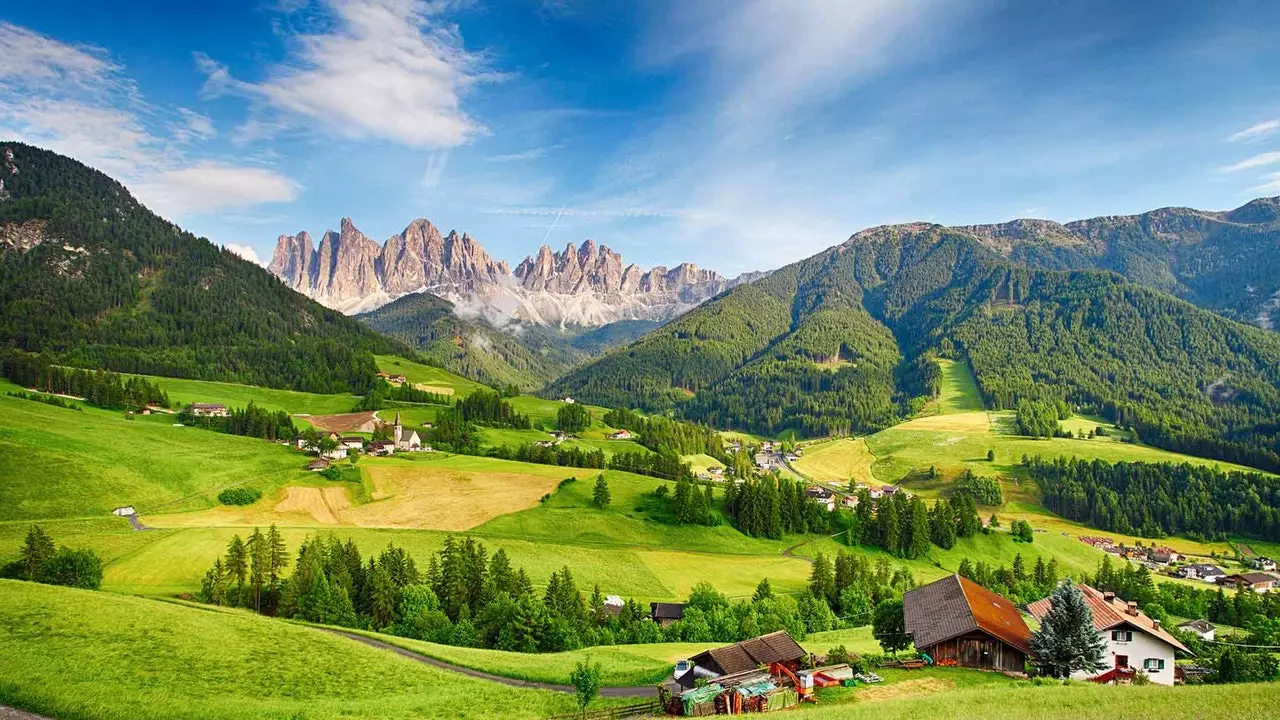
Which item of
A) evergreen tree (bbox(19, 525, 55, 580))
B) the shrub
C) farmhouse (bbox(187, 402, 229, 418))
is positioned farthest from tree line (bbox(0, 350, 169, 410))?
evergreen tree (bbox(19, 525, 55, 580))

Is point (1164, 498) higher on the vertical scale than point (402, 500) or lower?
lower

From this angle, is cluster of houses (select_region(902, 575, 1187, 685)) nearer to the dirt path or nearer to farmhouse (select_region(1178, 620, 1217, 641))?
farmhouse (select_region(1178, 620, 1217, 641))

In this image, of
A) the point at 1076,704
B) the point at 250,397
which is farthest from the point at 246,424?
the point at 1076,704

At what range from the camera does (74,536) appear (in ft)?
247

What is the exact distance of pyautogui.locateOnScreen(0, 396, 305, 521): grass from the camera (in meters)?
84.1

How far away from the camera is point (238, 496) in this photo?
98875mm

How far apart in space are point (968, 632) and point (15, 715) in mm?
47676

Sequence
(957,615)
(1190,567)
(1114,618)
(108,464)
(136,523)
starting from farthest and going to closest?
(1190,567) → (108,464) → (136,523) → (1114,618) → (957,615)

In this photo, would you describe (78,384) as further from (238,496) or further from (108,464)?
(238,496)

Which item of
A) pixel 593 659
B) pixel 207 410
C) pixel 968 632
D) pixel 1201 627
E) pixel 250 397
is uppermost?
pixel 250 397

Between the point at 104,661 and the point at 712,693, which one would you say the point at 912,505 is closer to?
the point at 712,693

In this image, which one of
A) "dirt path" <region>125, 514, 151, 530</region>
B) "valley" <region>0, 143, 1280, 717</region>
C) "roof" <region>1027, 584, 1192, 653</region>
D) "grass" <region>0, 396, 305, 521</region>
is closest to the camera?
"valley" <region>0, 143, 1280, 717</region>

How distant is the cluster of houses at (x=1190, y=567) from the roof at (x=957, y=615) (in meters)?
93.2

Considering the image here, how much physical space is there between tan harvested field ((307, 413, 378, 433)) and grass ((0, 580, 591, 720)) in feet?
384
